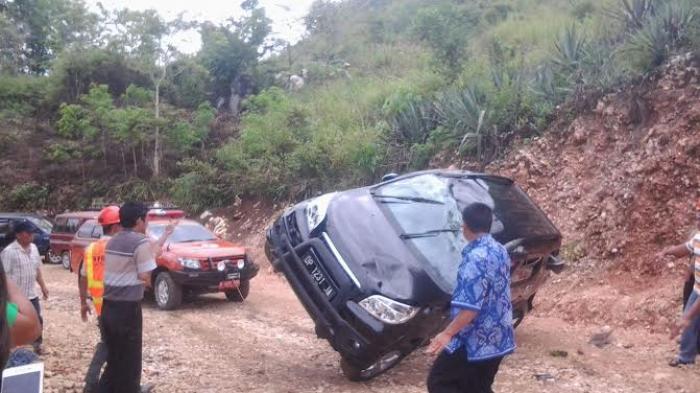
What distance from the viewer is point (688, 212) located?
29.0ft

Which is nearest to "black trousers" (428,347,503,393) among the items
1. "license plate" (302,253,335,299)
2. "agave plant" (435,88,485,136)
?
"license plate" (302,253,335,299)

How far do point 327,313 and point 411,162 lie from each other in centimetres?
903

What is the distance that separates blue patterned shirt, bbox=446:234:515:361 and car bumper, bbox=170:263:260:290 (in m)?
6.83

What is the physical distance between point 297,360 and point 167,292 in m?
4.00

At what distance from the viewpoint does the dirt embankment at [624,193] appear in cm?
837

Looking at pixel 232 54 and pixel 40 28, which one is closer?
pixel 232 54

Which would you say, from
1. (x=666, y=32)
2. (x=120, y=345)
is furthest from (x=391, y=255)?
(x=666, y=32)

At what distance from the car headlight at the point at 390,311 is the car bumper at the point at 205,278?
5315 millimetres

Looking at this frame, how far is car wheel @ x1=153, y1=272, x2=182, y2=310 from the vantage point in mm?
10055

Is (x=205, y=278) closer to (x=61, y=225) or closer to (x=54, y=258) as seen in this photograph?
(x=61, y=225)

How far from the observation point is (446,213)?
6.31 metres

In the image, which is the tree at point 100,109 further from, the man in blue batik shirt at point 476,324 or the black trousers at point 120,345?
the man in blue batik shirt at point 476,324

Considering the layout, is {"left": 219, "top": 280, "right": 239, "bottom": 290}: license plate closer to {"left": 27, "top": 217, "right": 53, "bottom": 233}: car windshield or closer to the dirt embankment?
the dirt embankment

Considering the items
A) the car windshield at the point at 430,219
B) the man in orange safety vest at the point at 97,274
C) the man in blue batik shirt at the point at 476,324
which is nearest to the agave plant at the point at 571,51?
the car windshield at the point at 430,219
